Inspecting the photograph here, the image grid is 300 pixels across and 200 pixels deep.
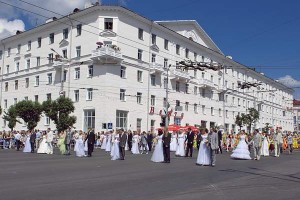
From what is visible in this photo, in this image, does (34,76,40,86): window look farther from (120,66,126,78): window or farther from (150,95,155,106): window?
(150,95,155,106): window

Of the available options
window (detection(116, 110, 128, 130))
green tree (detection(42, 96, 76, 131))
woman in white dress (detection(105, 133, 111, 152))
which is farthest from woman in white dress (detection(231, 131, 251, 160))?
window (detection(116, 110, 128, 130))

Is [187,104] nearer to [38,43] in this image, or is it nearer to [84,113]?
[84,113]

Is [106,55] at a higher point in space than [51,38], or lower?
lower

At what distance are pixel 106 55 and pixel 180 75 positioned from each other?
15133mm

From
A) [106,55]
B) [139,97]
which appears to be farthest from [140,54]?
[106,55]

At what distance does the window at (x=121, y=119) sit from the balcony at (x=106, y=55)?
647cm

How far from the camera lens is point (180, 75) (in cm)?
5844

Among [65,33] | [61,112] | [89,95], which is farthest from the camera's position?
[65,33]

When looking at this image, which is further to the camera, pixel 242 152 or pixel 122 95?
pixel 122 95

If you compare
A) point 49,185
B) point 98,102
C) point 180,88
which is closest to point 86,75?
point 98,102

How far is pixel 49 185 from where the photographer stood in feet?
34.8

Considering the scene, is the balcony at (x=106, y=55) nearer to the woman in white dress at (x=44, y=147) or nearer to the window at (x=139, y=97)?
the window at (x=139, y=97)

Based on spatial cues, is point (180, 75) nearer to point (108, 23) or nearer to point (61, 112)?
point (108, 23)

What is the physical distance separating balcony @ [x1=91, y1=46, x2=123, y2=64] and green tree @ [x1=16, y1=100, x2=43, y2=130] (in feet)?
29.4
